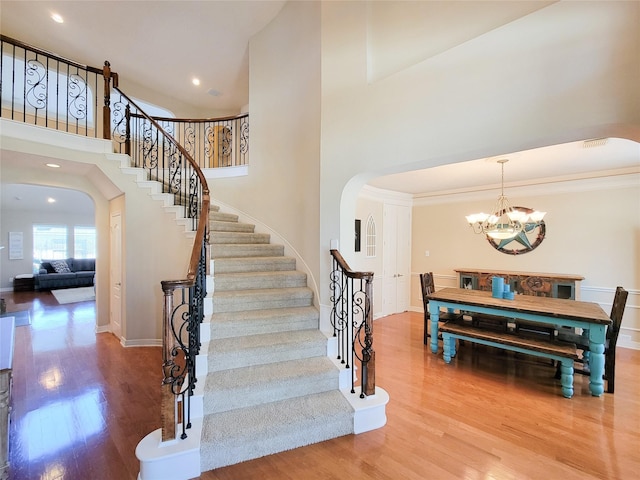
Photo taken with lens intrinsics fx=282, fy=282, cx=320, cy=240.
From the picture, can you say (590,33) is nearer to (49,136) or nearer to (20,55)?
(49,136)

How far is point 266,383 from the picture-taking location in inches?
93.7

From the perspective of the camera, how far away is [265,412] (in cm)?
226

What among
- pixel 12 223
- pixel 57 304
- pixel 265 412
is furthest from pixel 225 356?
pixel 12 223

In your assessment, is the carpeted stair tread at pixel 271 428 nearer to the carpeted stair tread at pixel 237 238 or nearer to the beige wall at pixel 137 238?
the carpeted stair tread at pixel 237 238

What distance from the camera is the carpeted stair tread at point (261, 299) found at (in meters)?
3.06

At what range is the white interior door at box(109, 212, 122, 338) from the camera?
4566 mm

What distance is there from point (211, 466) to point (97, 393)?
1862 mm

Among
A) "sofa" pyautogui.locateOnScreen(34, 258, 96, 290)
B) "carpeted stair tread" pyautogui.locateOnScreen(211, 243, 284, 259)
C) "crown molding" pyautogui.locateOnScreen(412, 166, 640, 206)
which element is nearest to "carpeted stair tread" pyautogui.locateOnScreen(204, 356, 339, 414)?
"carpeted stair tread" pyautogui.locateOnScreen(211, 243, 284, 259)

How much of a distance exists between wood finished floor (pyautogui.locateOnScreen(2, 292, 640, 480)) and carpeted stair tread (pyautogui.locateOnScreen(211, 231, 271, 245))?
70.7 inches

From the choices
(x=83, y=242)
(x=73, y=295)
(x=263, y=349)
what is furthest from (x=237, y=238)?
(x=83, y=242)

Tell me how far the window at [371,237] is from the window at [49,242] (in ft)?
38.3

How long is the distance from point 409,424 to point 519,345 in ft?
5.81

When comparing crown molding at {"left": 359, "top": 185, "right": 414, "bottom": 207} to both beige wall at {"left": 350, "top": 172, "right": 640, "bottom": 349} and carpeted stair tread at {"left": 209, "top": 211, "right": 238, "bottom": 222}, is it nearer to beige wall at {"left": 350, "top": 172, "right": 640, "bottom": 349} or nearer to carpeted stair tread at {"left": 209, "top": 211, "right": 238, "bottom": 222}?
beige wall at {"left": 350, "top": 172, "right": 640, "bottom": 349}

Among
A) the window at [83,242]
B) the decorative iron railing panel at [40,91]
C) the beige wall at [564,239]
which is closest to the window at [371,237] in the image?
the beige wall at [564,239]
